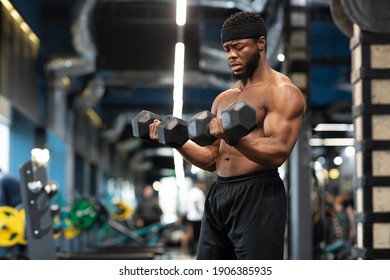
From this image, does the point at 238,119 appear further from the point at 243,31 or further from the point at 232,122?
the point at 243,31

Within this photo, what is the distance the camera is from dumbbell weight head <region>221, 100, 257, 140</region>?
238 centimetres

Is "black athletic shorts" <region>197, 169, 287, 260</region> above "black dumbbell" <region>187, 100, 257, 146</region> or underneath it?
underneath

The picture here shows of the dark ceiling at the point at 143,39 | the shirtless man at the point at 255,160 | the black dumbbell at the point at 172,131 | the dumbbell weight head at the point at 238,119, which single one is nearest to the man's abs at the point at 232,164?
the shirtless man at the point at 255,160

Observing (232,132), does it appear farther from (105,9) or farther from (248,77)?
(105,9)

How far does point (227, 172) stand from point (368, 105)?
242 cm

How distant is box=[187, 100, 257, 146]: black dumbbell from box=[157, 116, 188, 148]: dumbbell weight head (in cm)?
13

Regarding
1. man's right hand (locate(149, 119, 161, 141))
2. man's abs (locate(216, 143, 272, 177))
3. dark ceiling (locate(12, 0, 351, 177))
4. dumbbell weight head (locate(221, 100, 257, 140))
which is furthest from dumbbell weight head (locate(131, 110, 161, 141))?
dark ceiling (locate(12, 0, 351, 177))

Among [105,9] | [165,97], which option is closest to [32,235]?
[105,9]

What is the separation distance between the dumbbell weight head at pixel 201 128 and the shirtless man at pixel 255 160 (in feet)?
0.51

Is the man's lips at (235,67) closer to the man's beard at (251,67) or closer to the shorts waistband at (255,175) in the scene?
the man's beard at (251,67)

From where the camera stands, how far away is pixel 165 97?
750 inches

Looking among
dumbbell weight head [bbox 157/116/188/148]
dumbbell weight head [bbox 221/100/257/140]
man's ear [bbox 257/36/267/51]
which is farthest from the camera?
man's ear [bbox 257/36/267/51]

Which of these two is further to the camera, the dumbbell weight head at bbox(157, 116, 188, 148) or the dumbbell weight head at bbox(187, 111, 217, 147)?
the dumbbell weight head at bbox(157, 116, 188, 148)

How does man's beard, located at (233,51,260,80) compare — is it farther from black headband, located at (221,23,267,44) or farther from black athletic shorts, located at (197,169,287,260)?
black athletic shorts, located at (197,169,287,260)
